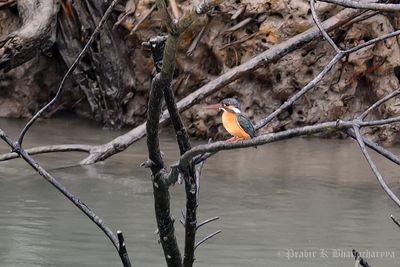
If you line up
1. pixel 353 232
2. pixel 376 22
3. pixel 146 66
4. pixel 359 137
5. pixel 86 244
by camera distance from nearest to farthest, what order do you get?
pixel 359 137, pixel 86 244, pixel 353 232, pixel 376 22, pixel 146 66

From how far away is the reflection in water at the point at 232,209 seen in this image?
376cm

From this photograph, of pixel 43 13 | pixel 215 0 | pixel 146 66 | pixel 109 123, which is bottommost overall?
pixel 109 123

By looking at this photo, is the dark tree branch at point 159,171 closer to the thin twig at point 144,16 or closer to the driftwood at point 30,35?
the driftwood at point 30,35

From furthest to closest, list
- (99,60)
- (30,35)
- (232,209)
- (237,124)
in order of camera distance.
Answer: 1. (99,60)
2. (30,35)
3. (232,209)
4. (237,124)

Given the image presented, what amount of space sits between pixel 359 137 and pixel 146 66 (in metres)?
5.76

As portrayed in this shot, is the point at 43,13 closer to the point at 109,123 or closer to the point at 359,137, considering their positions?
the point at 109,123

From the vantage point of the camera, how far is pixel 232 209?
4527 mm

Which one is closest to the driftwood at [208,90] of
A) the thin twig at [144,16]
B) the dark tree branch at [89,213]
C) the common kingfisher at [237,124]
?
the thin twig at [144,16]

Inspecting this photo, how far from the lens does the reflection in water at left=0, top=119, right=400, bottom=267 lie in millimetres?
3756

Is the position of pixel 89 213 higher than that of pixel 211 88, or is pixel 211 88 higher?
pixel 89 213

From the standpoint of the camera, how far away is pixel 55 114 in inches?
291

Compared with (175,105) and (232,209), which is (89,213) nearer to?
(175,105)

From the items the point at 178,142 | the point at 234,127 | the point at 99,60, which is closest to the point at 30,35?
the point at 99,60

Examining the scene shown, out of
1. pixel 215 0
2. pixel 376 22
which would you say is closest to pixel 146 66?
pixel 376 22
